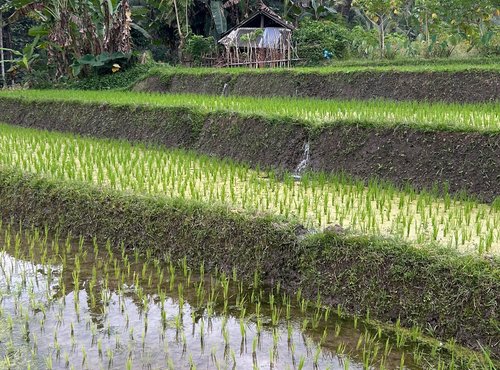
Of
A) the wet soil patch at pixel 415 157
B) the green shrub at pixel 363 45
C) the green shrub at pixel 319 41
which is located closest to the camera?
the wet soil patch at pixel 415 157

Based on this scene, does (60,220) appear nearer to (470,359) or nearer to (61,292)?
(61,292)

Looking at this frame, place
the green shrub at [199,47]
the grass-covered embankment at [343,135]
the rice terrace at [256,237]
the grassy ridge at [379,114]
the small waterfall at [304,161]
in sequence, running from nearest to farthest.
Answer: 1. the rice terrace at [256,237]
2. the grass-covered embankment at [343,135]
3. the grassy ridge at [379,114]
4. the small waterfall at [304,161]
5. the green shrub at [199,47]

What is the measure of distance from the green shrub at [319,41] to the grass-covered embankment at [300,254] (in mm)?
12385

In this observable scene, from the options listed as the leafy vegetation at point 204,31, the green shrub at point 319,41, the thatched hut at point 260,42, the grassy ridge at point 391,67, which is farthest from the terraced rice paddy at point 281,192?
the green shrub at point 319,41

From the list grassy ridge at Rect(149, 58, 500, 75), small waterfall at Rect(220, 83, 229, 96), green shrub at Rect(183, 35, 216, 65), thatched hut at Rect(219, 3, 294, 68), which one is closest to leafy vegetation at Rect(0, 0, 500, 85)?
green shrub at Rect(183, 35, 216, 65)

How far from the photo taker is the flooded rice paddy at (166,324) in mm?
3051

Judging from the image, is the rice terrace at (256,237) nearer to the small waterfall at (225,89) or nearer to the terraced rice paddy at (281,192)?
the terraced rice paddy at (281,192)

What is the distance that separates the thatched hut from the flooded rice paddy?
12.7m

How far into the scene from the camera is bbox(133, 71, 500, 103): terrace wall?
9.99 meters

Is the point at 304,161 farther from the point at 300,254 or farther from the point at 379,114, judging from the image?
the point at 300,254

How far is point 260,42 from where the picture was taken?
1794 centimetres

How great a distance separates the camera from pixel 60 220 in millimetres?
5238

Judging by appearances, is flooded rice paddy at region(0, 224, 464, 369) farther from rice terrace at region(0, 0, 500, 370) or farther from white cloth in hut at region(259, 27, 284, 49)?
white cloth in hut at region(259, 27, 284, 49)

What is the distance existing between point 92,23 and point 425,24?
8169 millimetres
